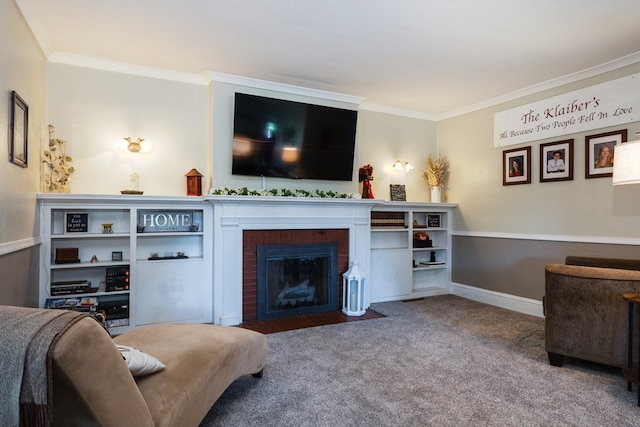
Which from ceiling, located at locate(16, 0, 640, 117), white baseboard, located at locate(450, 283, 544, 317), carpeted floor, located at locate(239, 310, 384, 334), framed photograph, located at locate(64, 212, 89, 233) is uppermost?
ceiling, located at locate(16, 0, 640, 117)

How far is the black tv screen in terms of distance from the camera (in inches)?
153

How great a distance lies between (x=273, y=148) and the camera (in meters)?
4.03

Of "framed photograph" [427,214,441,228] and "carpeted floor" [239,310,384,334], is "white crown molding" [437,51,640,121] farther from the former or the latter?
"carpeted floor" [239,310,384,334]

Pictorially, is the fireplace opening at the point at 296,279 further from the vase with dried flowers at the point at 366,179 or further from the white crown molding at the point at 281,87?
the white crown molding at the point at 281,87

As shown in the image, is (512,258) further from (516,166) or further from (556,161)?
(556,161)

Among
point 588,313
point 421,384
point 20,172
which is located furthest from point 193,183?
point 588,313

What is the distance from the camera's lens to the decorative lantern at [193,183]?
3770 millimetres

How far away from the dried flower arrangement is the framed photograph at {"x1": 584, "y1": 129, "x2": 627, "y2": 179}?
5.87ft

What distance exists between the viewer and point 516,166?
433 centimetres

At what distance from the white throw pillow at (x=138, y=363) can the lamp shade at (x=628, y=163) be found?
3.08 metres

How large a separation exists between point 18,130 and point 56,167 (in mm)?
891

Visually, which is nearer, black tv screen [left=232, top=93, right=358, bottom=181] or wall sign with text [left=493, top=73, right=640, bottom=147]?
wall sign with text [left=493, top=73, right=640, bottom=147]

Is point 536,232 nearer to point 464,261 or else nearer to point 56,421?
point 464,261

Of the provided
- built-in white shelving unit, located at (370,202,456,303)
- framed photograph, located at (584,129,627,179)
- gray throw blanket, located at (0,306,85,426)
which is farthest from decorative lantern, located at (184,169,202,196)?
framed photograph, located at (584,129,627,179)
